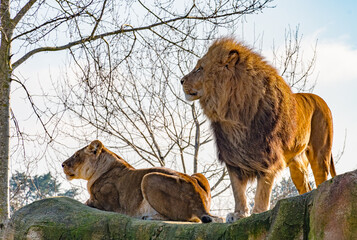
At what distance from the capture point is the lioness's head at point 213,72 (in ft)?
18.5

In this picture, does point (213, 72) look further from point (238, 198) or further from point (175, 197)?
point (175, 197)

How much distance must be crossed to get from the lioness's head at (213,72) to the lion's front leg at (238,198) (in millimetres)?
867

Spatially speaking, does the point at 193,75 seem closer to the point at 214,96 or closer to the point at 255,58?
the point at 214,96

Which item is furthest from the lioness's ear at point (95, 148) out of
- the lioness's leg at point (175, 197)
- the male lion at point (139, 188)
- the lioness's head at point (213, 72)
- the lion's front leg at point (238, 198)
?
the lion's front leg at point (238, 198)

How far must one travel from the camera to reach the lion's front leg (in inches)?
201

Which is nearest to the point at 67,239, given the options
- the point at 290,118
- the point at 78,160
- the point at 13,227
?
the point at 13,227

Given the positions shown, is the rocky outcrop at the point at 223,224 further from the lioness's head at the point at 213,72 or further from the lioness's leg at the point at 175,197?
the lioness's head at the point at 213,72

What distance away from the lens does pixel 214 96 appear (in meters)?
5.62

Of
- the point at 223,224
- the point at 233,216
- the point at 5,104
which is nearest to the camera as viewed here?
the point at 223,224

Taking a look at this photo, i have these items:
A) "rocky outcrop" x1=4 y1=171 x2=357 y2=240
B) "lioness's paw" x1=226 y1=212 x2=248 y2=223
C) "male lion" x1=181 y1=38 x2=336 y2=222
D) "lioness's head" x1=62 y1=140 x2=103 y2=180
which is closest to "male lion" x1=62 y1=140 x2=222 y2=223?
"lioness's head" x1=62 y1=140 x2=103 y2=180

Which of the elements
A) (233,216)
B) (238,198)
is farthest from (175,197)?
(233,216)

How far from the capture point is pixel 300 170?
667cm

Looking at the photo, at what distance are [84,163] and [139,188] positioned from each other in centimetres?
99

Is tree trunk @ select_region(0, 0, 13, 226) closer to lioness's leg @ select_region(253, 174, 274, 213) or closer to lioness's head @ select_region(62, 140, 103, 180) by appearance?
lioness's head @ select_region(62, 140, 103, 180)
